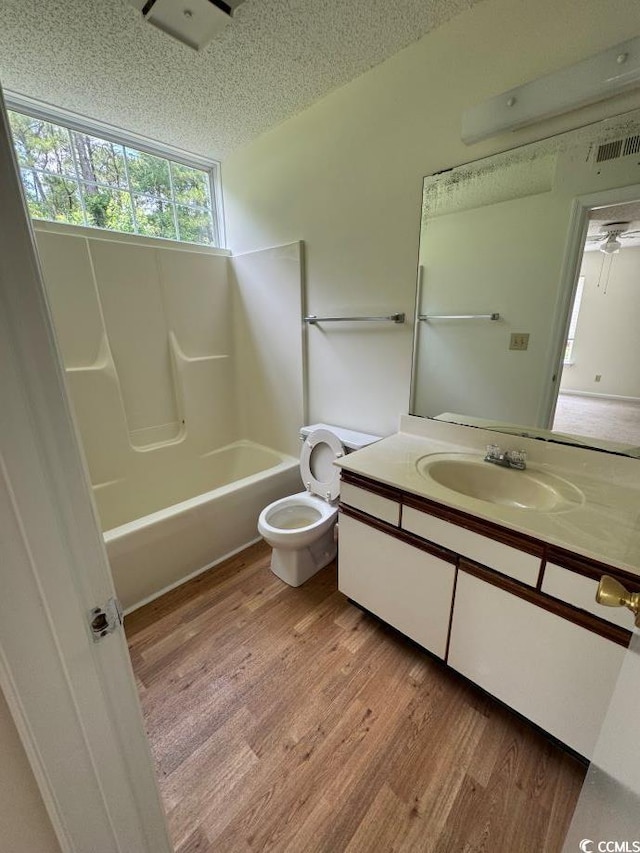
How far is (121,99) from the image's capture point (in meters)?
1.81

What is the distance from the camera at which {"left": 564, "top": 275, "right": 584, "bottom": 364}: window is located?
133 cm

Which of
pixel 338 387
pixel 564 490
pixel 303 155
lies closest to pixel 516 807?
pixel 564 490

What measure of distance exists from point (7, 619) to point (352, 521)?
4.20 feet

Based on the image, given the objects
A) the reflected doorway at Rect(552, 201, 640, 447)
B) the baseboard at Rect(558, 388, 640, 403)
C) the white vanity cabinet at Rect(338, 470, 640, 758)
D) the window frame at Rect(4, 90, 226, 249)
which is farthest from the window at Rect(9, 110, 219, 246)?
the baseboard at Rect(558, 388, 640, 403)

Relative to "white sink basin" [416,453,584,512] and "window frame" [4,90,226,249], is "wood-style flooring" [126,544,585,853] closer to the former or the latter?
"white sink basin" [416,453,584,512]

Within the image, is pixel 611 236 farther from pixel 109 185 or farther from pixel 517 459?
pixel 109 185

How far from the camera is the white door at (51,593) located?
0.41 m

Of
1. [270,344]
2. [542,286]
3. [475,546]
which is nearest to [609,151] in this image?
[542,286]

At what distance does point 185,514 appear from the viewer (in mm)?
1920

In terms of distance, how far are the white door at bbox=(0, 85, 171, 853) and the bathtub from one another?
1.24 m

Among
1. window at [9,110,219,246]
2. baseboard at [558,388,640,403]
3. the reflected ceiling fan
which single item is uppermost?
window at [9,110,219,246]

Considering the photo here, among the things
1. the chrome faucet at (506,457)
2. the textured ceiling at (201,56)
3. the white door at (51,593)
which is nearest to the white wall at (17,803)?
the white door at (51,593)

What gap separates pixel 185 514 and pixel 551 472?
1.78 m

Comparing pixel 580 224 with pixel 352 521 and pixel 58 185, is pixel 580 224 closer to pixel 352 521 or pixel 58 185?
pixel 352 521
